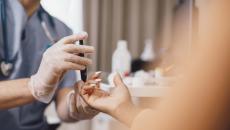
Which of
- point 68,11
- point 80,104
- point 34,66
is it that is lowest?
point 80,104

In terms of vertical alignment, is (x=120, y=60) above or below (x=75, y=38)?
below

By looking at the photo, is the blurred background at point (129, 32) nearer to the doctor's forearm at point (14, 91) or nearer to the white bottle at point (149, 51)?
the white bottle at point (149, 51)

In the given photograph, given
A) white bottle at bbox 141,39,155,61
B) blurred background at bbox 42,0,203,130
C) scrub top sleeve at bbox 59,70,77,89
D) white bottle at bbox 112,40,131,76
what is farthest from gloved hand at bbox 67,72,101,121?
white bottle at bbox 141,39,155,61

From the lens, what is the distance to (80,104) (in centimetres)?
110

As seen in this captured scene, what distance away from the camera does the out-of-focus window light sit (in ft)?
4.81

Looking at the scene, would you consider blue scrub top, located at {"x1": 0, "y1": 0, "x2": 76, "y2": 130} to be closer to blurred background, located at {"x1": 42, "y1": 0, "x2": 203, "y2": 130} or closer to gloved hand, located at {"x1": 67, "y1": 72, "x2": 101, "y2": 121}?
gloved hand, located at {"x1": 67, "y1": 72, "x2": 101, "y2": 121}

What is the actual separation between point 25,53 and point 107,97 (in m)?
0.51

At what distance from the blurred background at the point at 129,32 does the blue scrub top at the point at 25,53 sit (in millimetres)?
261

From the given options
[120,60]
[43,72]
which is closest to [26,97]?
[43,72]

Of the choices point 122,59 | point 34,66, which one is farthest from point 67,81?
point 122,59

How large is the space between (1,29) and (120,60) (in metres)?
0.66

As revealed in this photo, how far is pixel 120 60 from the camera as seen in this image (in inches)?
66.8

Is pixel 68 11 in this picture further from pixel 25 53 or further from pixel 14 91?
pixel 14 91

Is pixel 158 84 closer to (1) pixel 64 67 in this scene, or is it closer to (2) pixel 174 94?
(1) pixel 64 67
